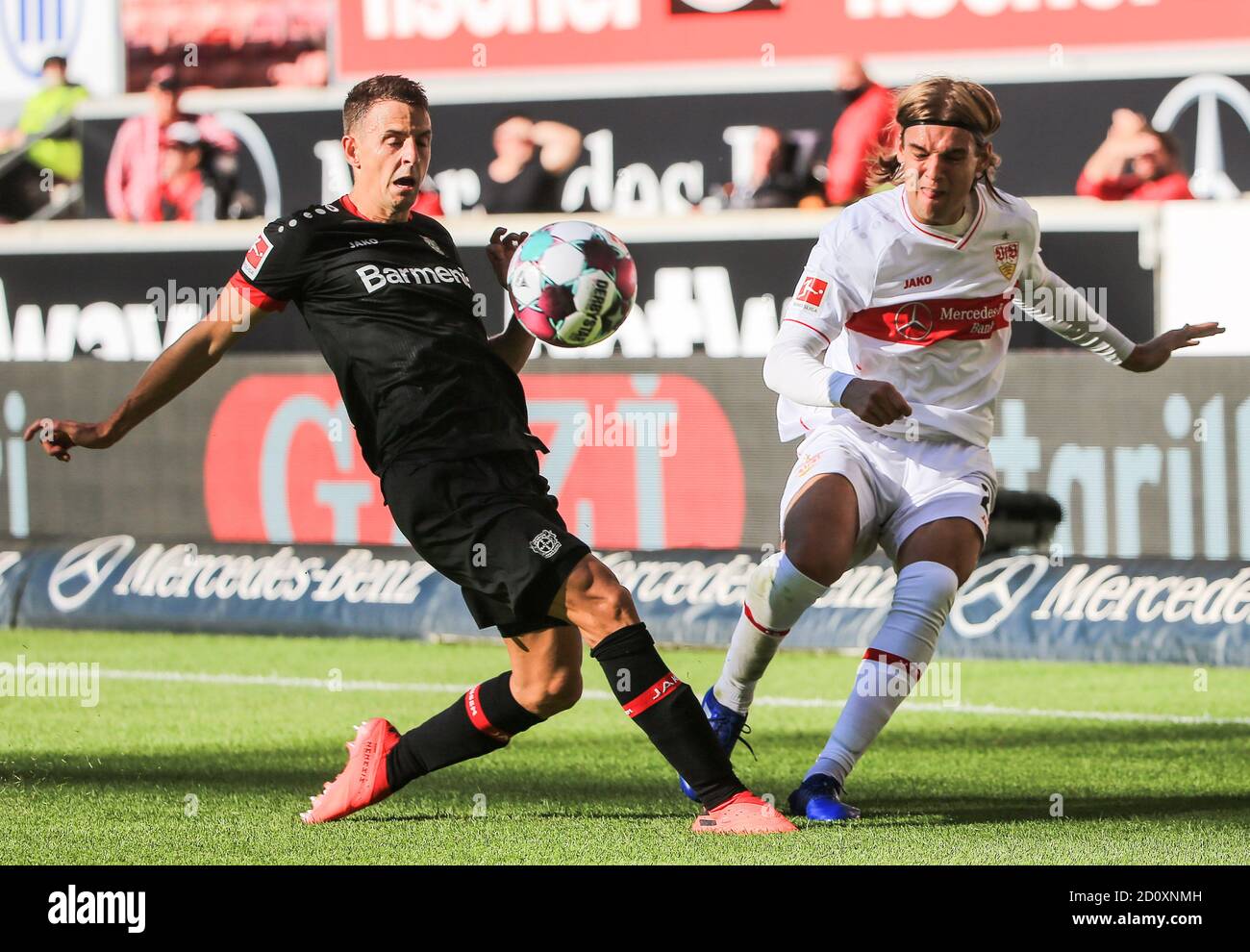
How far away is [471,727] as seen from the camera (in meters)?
5.67

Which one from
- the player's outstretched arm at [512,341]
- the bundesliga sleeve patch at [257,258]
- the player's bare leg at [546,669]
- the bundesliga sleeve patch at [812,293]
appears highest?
the bundesliga sleeve patch at [257,258]

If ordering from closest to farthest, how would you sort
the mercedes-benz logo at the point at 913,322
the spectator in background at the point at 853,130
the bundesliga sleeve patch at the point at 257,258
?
the bundesliga sleeve patch at the point at 257,258
the mercedes-benz logo at the point at 913,322
the spectator in background at the point at 853,130

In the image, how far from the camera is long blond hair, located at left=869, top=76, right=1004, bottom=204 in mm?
5648

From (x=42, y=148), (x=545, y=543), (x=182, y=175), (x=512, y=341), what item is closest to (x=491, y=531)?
(x=545, y=543)

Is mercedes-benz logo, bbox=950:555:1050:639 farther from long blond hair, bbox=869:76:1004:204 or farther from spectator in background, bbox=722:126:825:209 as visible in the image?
long blond hair, bbox=869:76:1004:204

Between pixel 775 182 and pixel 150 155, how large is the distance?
5.03 metres

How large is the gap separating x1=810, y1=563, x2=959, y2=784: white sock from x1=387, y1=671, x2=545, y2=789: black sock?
2.96 feet

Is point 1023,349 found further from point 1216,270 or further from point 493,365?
point 493,365

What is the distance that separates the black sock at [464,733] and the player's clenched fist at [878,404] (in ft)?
4.20

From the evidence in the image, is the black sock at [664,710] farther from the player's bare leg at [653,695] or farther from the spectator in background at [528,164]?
the spectator in background at [528,164]

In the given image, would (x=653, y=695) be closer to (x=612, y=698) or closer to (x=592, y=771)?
(x=592, y=771)

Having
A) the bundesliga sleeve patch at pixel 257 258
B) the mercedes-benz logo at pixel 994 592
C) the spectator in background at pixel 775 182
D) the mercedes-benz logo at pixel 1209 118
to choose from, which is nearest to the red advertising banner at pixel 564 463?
the mercedes-benz logo at pixel 994 592

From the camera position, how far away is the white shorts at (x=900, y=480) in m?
5.85

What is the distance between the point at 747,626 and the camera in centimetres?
612
